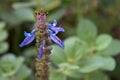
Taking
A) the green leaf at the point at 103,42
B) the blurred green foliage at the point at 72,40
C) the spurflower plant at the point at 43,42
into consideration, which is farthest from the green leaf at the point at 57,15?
the spurflower plant at the point at 43,42

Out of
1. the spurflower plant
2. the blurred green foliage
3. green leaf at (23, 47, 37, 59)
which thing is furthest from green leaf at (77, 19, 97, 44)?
the spurflower plant

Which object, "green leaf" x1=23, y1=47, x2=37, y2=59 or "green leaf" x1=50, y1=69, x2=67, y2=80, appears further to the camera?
"green leaf" x1=23, y1=47, x2=37, y2=59

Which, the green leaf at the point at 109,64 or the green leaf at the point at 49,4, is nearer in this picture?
the green leaf at the point at 109,64

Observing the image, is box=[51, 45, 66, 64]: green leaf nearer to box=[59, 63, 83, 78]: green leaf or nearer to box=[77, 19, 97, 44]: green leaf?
box=[59, 63, 83, 78]: green leaf

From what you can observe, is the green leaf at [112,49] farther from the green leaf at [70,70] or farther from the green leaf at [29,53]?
the green leaf at [29,53]

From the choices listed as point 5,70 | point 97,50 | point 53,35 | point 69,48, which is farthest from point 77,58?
point 53,35

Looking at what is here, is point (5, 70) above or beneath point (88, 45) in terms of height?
beneath

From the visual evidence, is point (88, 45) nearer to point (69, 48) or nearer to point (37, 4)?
point (69, 48)
